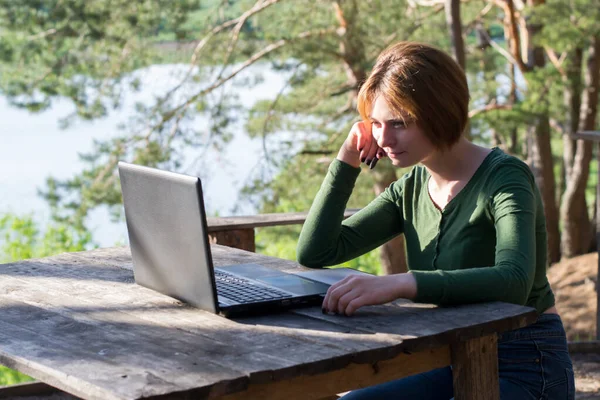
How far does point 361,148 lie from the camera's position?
2.21 metres

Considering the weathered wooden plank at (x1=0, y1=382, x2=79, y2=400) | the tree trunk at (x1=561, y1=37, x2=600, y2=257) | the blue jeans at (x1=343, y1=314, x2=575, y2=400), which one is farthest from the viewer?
the tree trunk at (x1=561, y1=37, x2=600, y2=257)

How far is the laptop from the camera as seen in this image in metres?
1.66

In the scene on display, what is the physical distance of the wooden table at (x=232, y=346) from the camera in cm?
138

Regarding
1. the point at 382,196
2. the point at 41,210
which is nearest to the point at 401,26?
the point at 41,210

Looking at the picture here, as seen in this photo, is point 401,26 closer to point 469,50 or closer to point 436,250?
point 469,50

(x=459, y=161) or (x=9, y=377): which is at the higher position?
(x=459, y=161)

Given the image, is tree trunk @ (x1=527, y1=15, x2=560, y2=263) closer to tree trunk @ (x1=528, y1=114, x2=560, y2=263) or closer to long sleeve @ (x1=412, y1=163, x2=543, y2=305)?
tree trunk @ (x1=528, y1=114, x2=560, y2=263)

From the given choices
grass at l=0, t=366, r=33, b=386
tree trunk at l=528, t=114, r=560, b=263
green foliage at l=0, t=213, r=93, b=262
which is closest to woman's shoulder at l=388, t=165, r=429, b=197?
grass at l=0, t=366, r=33, b=386

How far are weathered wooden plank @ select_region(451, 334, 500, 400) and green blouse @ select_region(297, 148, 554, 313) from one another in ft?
0.34

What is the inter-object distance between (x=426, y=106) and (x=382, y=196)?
410mm

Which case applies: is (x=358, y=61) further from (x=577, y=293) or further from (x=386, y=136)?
(x=386, y=136)

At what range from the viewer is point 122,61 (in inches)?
327

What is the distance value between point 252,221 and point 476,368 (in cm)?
194

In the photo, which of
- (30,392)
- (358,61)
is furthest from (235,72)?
(30,392)
